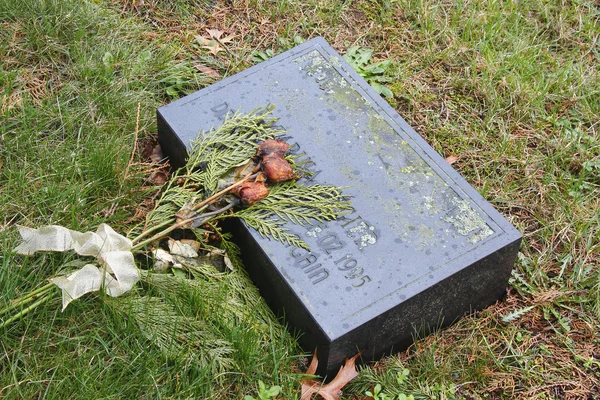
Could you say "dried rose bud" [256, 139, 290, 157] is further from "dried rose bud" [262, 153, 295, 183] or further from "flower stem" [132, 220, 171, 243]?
"flower stem" [132, 220, 171, 243]

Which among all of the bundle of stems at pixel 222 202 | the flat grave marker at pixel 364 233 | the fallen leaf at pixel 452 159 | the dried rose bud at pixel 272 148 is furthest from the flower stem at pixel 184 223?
the fallen leaf at pixel 452 159

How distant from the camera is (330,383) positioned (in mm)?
2727

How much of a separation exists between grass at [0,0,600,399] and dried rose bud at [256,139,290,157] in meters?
0.62

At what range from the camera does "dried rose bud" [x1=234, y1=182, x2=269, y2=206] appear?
2.91 metres

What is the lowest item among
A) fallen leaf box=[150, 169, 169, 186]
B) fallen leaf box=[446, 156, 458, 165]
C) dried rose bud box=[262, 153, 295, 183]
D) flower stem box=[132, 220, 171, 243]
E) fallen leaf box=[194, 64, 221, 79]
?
fallen leaf box=[150, 169, 169, 186]

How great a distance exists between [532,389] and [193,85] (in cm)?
223

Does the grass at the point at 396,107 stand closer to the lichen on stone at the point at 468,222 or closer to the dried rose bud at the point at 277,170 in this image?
the lichen on stone at the point at 468,222

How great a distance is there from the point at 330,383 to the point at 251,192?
0.76 metres

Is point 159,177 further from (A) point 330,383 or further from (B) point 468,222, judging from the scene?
(B) point 468,222

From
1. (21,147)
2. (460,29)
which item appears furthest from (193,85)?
(460,29)

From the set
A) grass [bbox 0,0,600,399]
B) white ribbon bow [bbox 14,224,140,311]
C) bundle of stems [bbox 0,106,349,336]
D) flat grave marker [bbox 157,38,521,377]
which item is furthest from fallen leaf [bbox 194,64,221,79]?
white ribbon bow [bbox 14,224,140,311]

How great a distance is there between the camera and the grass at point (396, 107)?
2703 mm

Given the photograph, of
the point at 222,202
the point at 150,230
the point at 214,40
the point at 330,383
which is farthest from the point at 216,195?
the point at 214,40

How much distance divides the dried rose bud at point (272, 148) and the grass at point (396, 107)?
62 cm
